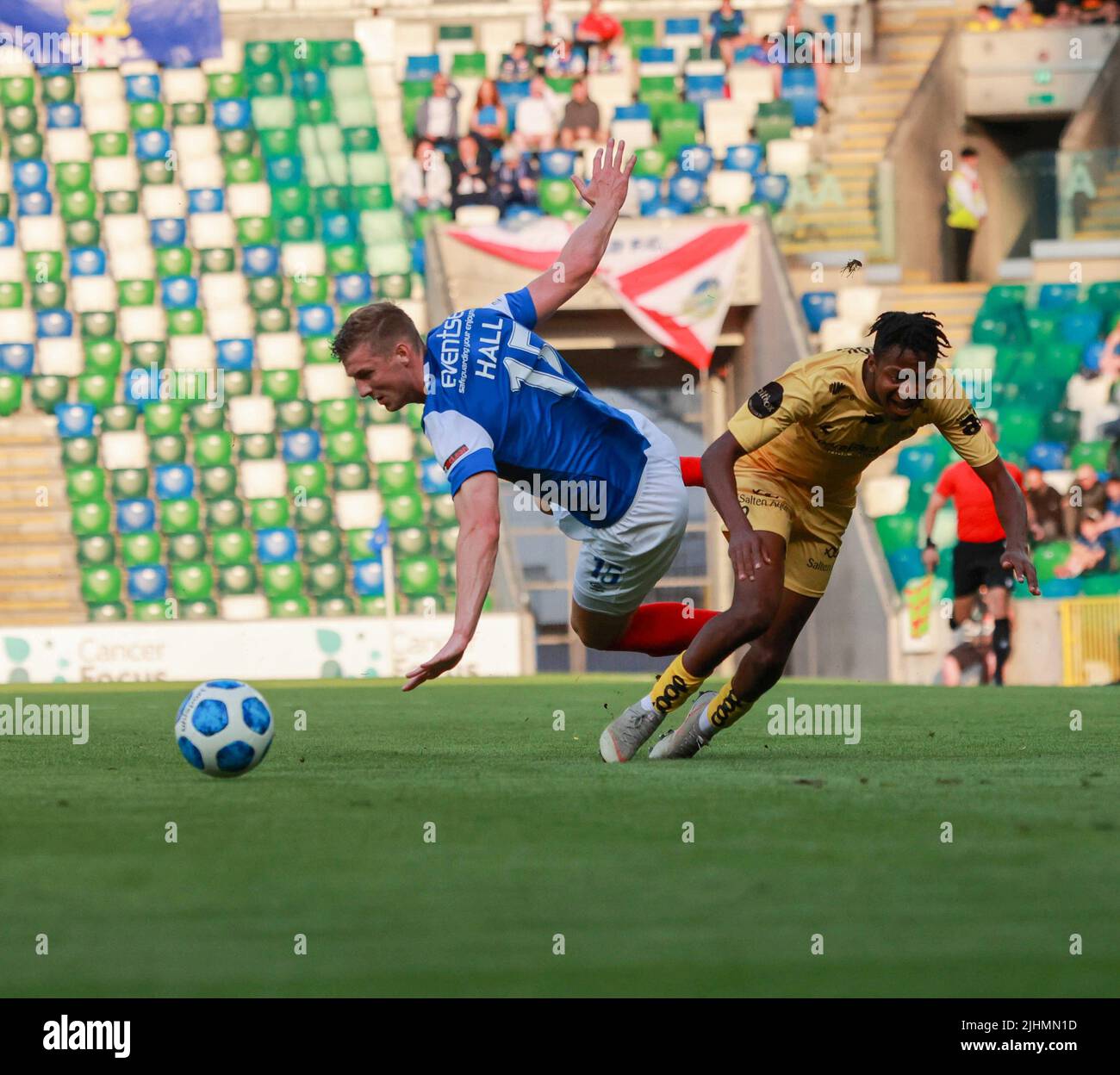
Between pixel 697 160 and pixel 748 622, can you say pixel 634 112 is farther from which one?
pixel 748 622

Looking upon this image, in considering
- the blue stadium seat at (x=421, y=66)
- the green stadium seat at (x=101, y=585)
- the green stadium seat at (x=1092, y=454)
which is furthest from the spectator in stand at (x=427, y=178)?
the green stadium seat at (x=1092, y=454)

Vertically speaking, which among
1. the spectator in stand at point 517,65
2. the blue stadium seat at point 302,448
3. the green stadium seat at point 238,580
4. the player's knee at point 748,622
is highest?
the spectator in stand at point 517,65

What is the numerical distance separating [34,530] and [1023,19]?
43.8 ft

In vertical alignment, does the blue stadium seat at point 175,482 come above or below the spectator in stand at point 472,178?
below

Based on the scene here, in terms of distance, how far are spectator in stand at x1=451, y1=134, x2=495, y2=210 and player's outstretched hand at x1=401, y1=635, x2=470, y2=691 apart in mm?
16151

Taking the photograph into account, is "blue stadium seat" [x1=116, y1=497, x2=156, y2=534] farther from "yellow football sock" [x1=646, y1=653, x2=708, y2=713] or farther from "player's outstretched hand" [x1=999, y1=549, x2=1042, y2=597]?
"player's outstretched hand" [x1=999, y1=549, x2=1042, y2=597]

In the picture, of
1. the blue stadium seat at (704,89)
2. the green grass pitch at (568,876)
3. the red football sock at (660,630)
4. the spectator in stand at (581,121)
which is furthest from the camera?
the blue stadium seat at (704,89)

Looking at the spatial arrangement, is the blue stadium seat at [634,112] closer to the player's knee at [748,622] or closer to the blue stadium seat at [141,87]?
the blue stadium seat at [141,87]

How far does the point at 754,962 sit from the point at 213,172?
2179cm

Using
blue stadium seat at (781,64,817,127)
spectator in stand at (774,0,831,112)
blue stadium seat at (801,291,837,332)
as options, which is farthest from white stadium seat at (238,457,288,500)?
spectator in stand at (774,0,831,112)

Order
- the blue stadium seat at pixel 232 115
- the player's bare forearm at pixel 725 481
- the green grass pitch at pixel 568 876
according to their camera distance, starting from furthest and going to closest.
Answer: the blue stadium seat at pixel 232 115
the player's bare forearm at pixel 725 481
the green grass pitch at pixel 568 876

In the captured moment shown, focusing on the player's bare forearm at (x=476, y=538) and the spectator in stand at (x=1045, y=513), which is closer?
the player's bare forearm at (x=476, y=538)

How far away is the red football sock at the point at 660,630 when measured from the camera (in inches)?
287

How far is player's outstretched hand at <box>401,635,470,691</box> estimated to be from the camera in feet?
18.8
